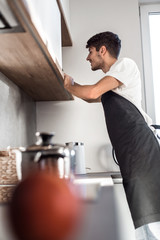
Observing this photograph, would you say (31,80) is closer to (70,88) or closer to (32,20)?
(70,88)

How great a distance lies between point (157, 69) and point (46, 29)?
1.37m

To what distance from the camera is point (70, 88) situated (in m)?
1.71

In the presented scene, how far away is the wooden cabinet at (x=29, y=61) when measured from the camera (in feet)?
3.45

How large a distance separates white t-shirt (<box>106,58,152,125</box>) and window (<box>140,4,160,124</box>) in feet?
2.89

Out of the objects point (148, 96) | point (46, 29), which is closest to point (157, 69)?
point (148, 96)

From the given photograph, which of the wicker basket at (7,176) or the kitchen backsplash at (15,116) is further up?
the kitchen backsplash at (15,116)

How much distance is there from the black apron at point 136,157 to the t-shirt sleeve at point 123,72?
0.33 ft

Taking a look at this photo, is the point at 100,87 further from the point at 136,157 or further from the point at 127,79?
the point at 136,157

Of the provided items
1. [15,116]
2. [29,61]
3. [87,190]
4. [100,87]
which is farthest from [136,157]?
[87,190]

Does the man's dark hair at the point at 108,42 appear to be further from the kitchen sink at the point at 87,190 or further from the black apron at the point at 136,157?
the kitchen sink at the point at 87,190

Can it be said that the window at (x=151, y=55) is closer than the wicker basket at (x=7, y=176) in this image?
No

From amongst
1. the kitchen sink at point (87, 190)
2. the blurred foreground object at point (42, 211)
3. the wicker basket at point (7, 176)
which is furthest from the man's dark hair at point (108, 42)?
the blurred foreground object at point (42, 211)

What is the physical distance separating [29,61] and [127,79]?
45 centimetres

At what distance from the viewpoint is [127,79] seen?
5.13ft
